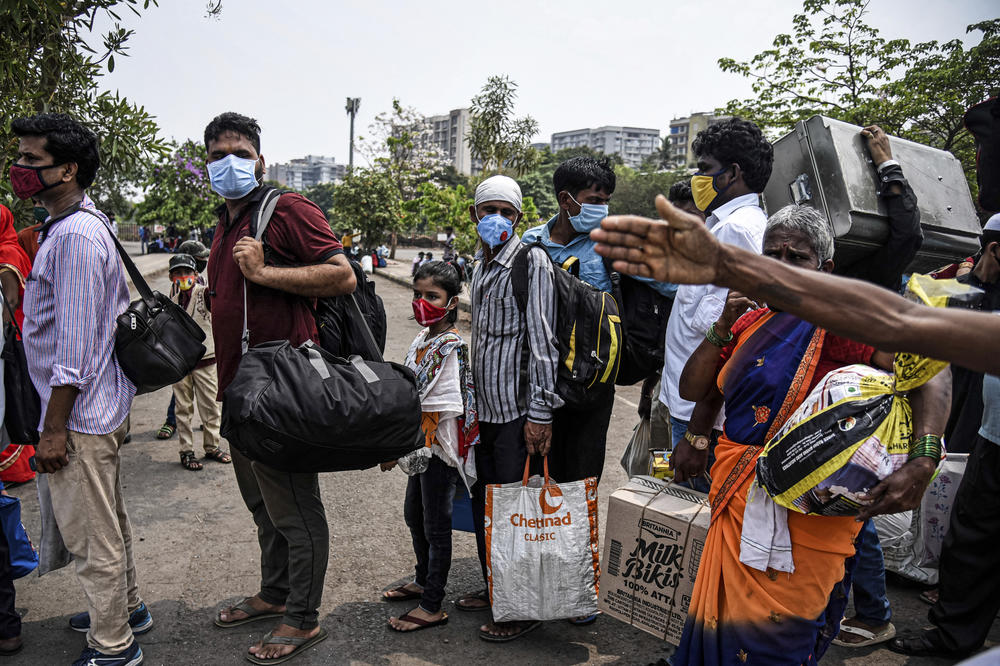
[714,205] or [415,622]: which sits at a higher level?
[714,205]

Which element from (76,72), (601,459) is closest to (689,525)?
(601,459)

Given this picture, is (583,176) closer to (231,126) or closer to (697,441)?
(697,441)

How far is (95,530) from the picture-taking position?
8.88 feet

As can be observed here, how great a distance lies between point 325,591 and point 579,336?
1913 millimetres

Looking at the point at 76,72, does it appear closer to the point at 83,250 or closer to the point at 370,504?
the point at 83,250

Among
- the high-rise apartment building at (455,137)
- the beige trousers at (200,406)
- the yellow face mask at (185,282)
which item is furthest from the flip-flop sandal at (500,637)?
the high-rise apartment building at (455,137)

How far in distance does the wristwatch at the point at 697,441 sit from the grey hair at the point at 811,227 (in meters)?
0.87

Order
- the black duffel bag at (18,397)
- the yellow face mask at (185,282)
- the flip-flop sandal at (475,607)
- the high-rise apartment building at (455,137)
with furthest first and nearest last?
the high-rise apartment building at (455,137) < the yellow face mask at (185,282) < the flip-flop sandal at (475,607) < the black duffel bag at (18,397)

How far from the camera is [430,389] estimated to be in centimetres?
315

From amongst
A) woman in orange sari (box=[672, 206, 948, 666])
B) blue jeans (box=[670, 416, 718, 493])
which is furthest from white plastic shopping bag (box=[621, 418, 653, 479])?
woman in orange sari (box=[672, 206, 948, 666])

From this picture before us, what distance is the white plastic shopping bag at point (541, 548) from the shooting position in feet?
9.73

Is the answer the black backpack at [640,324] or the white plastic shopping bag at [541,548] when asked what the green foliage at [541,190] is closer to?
the black backpack at [640,324]

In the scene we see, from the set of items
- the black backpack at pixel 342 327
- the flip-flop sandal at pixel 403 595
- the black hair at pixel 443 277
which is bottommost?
the flip-flop sandal at pixel 403 595

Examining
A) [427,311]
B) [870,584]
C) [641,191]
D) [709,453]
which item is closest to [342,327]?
[427,311]
